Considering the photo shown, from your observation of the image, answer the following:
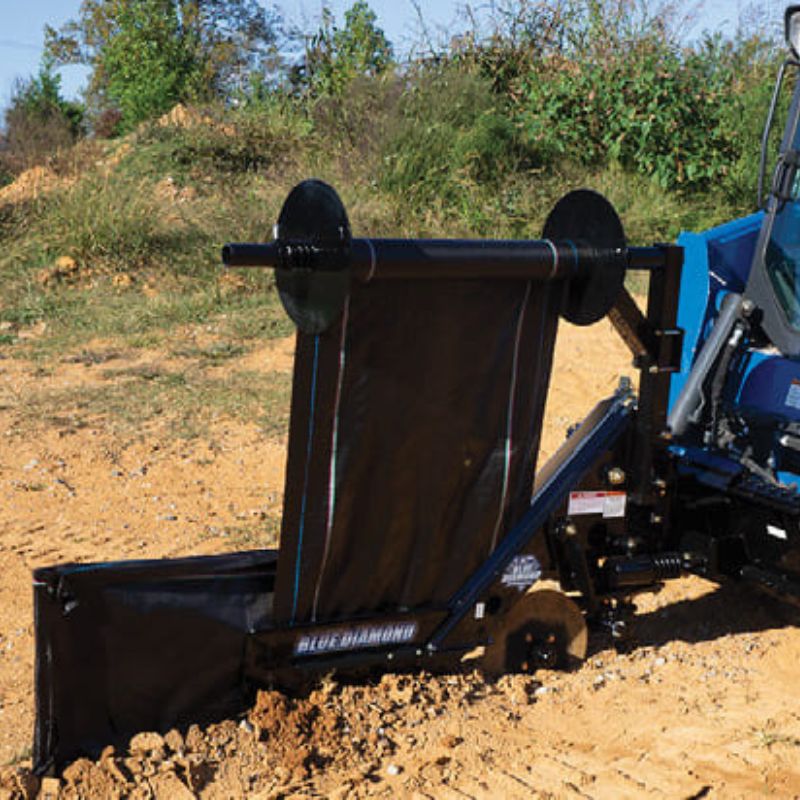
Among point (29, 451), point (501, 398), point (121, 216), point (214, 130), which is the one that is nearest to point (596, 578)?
A: point (501, 398)

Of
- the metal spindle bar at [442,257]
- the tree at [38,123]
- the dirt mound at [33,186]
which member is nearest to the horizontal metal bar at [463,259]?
the metal spindle bar at [442,257]

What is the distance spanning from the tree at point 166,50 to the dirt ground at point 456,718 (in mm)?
14971

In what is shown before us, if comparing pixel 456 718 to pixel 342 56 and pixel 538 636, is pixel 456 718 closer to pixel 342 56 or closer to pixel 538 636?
pixel 538 636

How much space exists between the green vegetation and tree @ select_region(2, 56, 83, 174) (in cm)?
77

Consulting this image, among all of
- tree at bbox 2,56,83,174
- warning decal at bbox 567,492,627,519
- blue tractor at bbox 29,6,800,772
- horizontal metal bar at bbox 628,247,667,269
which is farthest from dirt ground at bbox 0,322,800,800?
tree at bbox 2,56,83,174

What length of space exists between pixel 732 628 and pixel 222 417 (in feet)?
13.9

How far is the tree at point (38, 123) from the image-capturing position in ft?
58.4

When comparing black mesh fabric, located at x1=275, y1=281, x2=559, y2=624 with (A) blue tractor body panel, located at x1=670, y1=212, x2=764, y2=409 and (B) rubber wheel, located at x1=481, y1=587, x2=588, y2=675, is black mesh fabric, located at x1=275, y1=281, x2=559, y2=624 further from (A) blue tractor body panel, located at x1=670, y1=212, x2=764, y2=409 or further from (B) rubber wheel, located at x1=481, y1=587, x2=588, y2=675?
(A) blue tractor body panel, located at x1=670, y1=212, x2=764, y2=409

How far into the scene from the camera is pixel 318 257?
131 inches

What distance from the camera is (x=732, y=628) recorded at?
17.3 ft

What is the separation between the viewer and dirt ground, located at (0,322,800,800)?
3611mm

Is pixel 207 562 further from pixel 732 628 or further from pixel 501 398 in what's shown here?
pixel 732 628

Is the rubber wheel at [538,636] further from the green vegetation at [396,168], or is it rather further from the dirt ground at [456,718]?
the green vegetation at [396,168]

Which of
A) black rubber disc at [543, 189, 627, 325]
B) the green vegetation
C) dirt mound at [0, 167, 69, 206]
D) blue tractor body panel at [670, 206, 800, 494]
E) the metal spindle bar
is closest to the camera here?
the metal spindle bar
